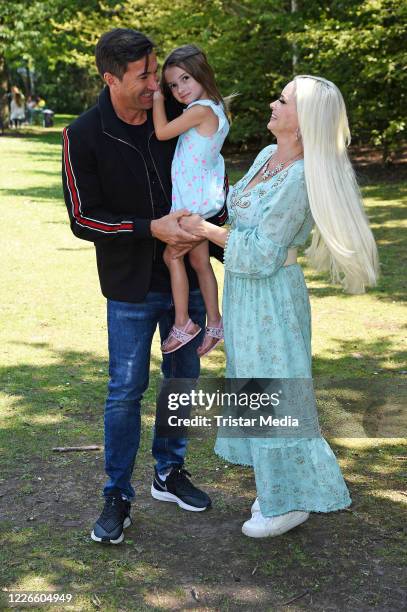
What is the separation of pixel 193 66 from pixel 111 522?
6.85 ft

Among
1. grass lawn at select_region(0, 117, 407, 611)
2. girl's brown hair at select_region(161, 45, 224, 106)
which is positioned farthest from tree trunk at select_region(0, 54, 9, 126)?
girl's brown hair at select_region(161, 45, 224, 106)

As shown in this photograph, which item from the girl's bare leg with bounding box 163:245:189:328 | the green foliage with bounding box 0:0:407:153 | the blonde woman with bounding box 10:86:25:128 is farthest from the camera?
the blonde woman with bounding box 10:86:25:128

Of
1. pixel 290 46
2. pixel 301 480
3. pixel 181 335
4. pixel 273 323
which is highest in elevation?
pixel 290 46

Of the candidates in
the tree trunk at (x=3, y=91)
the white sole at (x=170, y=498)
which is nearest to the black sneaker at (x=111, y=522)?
the white sole at (x=170, y=498)

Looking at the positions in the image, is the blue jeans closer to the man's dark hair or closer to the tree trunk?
the man's dark hair

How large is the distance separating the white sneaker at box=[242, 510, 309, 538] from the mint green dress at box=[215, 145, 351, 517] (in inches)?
4.3

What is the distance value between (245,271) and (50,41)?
125 ft

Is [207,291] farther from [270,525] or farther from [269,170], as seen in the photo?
[270,525]

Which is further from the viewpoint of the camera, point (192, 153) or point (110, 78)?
point (192, 153)

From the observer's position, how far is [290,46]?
71.1 ft

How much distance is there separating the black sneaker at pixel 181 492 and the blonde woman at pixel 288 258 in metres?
0.34

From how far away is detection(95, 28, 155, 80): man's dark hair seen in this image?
3668 mm

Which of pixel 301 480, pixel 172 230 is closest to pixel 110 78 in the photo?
pixel 172 230

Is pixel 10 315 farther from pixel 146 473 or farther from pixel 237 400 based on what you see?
pixel 237 400
